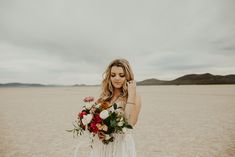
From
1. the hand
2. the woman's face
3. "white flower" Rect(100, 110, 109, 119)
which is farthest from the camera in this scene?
the woman's face

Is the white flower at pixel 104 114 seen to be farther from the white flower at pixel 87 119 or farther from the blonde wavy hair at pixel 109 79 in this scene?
the blonde wavy hair at pixel 109 79

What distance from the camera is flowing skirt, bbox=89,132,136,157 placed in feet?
9.21

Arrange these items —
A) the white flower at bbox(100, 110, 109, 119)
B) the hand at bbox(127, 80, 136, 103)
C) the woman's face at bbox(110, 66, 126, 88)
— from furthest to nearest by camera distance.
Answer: the woman's face at bbox(110, 66, 126, 88), the hand at bbox(127, 80, 136, 103), the white flower at bbox(100, 110, 109, 119)

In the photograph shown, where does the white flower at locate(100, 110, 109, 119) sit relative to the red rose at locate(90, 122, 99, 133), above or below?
above

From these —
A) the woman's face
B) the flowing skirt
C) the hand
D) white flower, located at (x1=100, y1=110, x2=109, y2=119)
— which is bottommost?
the flowing skirt

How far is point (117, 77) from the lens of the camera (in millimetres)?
2949

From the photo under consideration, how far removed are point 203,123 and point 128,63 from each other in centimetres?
877

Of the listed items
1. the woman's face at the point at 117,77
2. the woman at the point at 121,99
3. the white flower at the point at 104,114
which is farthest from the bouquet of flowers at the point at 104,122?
the woman's face at the point at 117,77

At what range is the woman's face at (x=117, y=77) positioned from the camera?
295cm

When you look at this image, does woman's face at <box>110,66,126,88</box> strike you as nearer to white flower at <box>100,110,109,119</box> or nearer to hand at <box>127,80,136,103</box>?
hand at <box>127,80,136,103</box>

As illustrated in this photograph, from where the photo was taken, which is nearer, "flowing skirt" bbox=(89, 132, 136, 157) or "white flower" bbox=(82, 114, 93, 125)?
"white flower" bbox=(82, 114, 93, 125)

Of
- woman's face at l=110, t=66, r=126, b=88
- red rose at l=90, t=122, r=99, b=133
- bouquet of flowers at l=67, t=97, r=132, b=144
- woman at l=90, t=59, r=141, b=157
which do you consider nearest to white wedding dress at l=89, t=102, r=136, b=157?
woman at l=90, t=59, r=141, b=157

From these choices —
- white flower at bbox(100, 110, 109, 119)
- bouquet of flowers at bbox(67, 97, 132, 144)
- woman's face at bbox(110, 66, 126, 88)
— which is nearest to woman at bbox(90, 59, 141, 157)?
woman's face at bbox(110, 66, 126, 88)

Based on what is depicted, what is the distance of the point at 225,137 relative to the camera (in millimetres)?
8086
